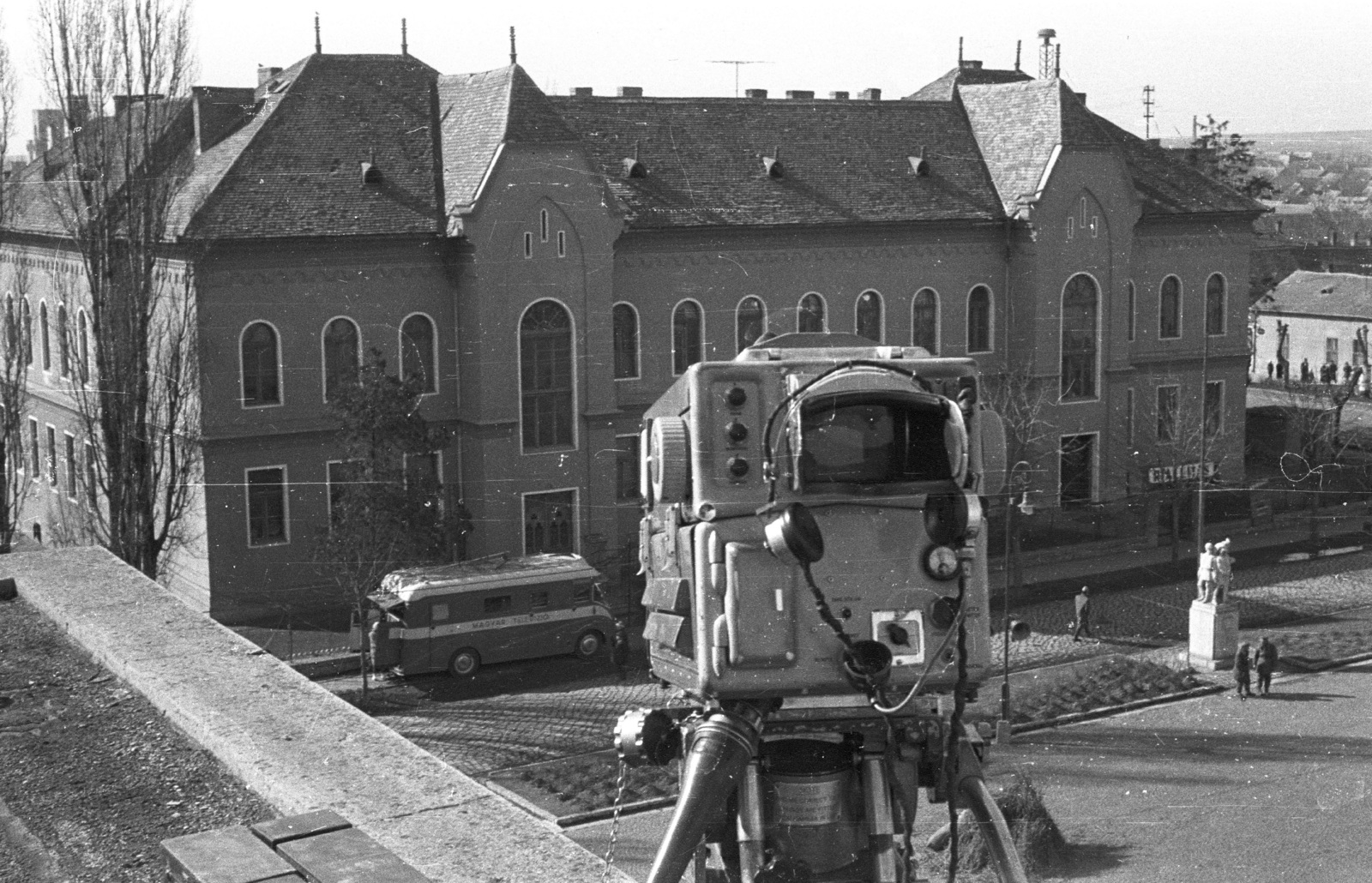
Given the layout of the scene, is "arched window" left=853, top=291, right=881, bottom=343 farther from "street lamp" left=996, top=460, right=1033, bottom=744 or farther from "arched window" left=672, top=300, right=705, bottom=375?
Result: "street lamp" left=996, top=460, right=1033, bottom=744

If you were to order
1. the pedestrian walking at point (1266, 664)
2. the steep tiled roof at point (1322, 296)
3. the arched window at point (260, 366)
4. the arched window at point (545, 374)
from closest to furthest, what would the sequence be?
the pedestrian walking at point (1266, 664)
the arched window at point (260, 366)
the arched window at point (545, 374)
the steep tiled roof at point (1322, 296)

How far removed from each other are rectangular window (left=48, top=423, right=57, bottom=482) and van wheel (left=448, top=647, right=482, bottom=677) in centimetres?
1376

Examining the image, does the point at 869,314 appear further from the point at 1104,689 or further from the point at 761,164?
the point at 1104,689

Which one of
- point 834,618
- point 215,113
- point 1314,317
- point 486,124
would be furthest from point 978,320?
point 834,618

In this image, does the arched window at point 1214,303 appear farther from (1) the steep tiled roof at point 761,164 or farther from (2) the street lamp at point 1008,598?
(1) the steep tiled roof at point 761,164

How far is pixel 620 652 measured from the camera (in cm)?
2931

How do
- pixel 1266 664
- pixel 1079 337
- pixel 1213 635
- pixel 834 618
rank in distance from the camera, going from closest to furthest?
pixel 834 618 < pixel 1266 664 < pixel 1213 635 < pixel 1079 337

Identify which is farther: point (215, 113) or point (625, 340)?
point (625, 340)

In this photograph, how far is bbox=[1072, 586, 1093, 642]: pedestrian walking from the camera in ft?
102

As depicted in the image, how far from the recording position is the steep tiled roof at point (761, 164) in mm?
36125

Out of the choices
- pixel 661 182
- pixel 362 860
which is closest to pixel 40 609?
pixel 362 860

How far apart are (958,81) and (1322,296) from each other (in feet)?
61.4

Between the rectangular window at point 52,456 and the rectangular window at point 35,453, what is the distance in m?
0.55

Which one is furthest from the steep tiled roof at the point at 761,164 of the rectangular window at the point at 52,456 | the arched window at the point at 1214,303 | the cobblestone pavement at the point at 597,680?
the rectangular window at the point at 52,456
